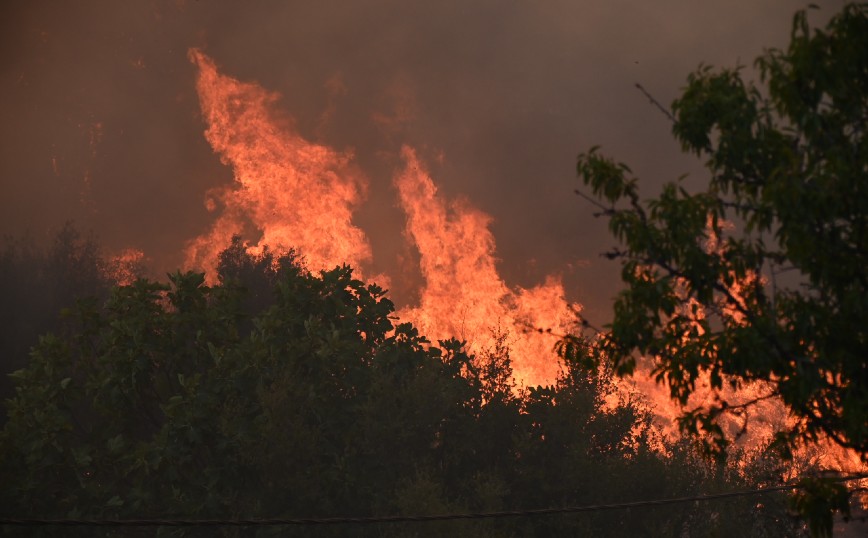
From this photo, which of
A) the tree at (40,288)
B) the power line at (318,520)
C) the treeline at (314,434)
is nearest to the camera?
the power line at (318,520)

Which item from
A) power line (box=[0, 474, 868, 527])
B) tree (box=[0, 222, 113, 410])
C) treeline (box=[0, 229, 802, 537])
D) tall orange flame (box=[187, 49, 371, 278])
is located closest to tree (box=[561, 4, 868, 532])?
power line (box=[0, 474, 868, 527])

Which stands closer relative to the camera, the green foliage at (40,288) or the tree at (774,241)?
the tree at (774,241)

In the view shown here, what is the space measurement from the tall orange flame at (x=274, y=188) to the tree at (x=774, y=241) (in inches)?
3122

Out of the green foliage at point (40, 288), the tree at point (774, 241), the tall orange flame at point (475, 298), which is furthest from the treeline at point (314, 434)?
the tall orange flame at point (475, 298)

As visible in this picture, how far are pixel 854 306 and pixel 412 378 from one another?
23.5 metres

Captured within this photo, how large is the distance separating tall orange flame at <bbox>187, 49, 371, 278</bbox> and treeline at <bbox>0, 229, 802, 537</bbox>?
192 feet

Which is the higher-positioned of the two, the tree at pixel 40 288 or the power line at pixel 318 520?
the tree at pixel 40 288

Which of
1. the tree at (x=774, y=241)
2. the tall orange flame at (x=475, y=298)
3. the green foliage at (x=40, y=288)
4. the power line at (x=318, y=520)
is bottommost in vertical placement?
the power line at (x=318, y=520)

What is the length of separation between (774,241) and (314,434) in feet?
66.9

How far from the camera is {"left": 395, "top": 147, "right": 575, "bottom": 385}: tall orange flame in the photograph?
70688 millimetres

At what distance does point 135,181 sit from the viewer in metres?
101

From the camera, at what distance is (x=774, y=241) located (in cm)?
1060

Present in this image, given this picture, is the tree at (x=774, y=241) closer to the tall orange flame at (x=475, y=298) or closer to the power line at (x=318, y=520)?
the power line at (x=318, y=520)

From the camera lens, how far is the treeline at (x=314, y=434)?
27.3m
